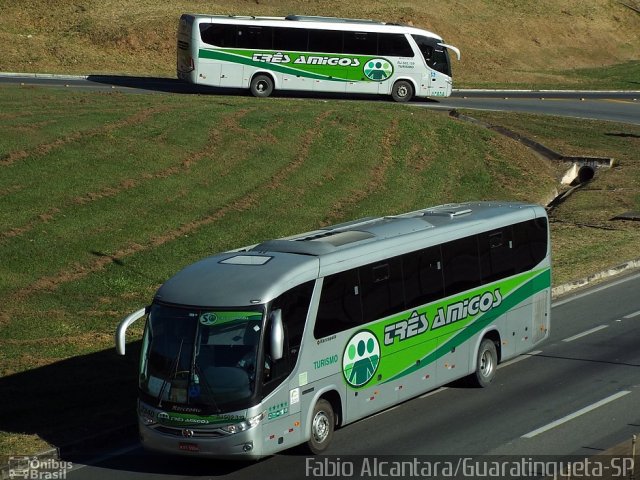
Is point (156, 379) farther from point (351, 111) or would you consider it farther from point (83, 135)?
point (351, 111)

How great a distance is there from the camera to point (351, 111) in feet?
135

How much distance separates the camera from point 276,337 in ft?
43.0

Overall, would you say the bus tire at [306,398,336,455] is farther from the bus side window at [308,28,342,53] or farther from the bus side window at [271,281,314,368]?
the bus side window at [308,28,342,53]

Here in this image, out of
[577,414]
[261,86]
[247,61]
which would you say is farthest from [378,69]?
[577,414]

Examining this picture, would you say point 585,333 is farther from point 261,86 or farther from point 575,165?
point 261,86

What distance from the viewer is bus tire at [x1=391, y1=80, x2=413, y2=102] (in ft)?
157

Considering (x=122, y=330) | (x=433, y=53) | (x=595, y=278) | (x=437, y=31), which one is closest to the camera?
(x=122, y=330)

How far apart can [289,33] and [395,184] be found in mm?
14096

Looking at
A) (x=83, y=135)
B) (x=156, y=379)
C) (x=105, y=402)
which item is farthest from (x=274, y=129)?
(x=156, y=379)

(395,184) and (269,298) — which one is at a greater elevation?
(269,298)

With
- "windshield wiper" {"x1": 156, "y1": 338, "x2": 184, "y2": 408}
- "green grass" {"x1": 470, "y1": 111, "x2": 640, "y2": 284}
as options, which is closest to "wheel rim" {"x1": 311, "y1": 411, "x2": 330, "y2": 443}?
"windshield wiper" {"x1": 156, "y1": 338, "x2": 184, "y2": 408}

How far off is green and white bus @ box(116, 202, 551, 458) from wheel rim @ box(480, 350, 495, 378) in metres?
0.02
